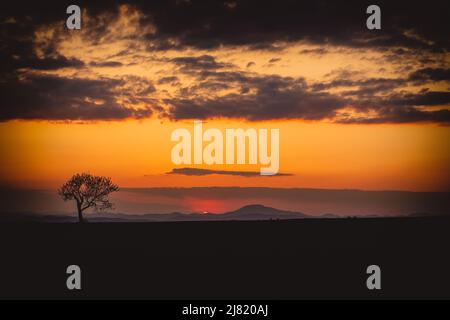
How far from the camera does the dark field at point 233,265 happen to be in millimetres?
22078

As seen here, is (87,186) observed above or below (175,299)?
above

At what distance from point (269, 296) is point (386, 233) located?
67.5 ft

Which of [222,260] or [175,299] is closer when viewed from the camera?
[175,299]

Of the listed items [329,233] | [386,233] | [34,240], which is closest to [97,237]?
[34,240]

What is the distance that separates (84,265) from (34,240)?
1421 cm

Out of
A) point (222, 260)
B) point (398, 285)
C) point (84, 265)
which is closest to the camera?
point (398, 285)

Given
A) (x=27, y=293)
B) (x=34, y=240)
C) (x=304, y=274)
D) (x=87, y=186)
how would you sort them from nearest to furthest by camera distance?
(x=27, y=293) → (x=304, y=274) → (x=34, y=240) → (x=87, y=186)

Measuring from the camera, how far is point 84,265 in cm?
2667

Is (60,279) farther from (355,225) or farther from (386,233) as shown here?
(355,225)

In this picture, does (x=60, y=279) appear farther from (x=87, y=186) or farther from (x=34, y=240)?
(x=87, y=186)

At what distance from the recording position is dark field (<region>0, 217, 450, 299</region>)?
22.1 meters

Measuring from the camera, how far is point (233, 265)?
89.5 feet

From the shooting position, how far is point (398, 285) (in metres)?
23.0

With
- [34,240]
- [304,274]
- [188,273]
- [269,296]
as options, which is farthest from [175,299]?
[34,240]
